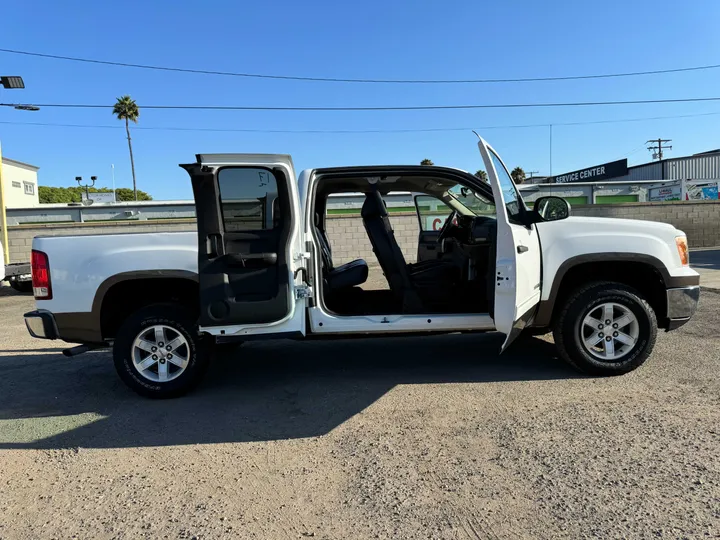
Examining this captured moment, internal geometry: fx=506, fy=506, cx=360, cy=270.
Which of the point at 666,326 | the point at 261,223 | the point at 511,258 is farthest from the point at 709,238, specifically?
the point at 261,223

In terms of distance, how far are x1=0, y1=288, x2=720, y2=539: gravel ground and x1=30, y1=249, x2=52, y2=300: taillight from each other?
3.24ft

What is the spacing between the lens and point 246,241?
4090 mm

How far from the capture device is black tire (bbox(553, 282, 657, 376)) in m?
4.40

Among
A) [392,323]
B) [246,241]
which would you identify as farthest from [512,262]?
[246,241]

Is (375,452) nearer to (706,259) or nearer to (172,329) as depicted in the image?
(172,329)

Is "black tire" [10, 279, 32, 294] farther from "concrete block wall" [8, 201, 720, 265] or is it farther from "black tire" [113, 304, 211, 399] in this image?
"black tire" [113, 304, 211, 399]

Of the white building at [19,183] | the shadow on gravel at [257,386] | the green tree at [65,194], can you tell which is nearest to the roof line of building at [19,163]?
the white building at [19,183]

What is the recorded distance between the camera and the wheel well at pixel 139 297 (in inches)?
173

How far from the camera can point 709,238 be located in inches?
773

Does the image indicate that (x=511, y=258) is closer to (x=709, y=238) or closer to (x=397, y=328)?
(x=397, y=328)

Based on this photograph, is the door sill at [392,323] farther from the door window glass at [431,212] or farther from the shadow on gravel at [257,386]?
the door window glass at [431,212]

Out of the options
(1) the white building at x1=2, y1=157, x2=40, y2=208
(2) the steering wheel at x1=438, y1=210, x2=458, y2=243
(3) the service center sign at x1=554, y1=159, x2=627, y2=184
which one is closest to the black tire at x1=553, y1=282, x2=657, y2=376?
(2) the steering wheel at x1=438, y1=210, x2=458, y2=243

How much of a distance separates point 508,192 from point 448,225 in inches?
56.7

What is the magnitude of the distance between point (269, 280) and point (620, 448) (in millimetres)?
2737
